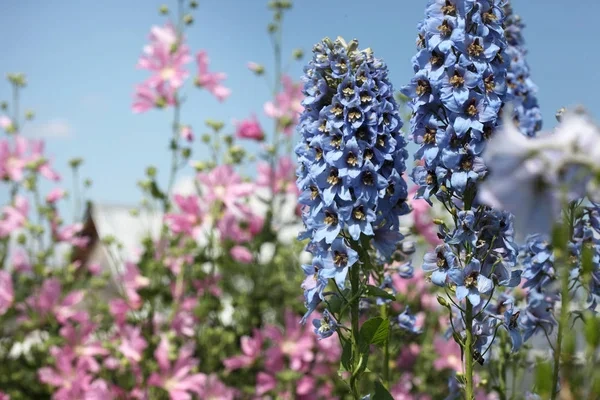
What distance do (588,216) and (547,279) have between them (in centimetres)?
20

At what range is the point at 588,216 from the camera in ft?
6.59

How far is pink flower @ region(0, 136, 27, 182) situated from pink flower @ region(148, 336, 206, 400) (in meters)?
1.31

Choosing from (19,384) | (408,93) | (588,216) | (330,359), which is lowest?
(19,384)

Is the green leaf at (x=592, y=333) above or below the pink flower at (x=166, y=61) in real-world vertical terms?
below

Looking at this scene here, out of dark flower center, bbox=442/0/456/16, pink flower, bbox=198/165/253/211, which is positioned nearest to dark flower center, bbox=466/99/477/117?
dark flower center, bbox=442/0/456/16

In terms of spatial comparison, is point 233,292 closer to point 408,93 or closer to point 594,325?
point 408,93

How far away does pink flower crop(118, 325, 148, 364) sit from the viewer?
3067 mm

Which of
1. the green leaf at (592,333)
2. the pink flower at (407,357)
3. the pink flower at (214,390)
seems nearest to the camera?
the green leaf at (592,333)

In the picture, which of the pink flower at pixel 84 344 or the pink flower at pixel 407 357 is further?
the pink flower at pixel 407 357

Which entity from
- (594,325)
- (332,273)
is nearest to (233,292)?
(332,273)

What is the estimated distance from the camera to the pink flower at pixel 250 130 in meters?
3.66

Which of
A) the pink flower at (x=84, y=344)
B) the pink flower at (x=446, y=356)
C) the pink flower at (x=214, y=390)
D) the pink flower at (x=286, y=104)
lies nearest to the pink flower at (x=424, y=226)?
the pink flower at (x=446, y=356)

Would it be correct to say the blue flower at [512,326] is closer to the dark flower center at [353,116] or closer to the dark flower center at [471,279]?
the dark flower center at [471,279]

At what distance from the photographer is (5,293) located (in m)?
3.66
